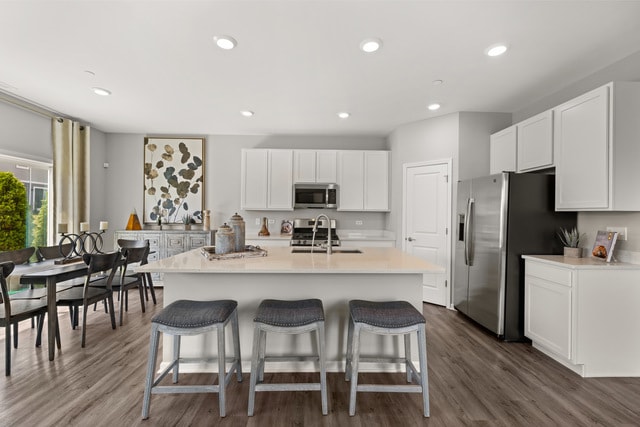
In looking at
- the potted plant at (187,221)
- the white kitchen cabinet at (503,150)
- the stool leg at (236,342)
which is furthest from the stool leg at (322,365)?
the potted plant at (187,221)

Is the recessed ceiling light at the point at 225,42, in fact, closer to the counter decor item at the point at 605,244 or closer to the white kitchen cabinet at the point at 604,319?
the white kitchen cabinet at the point at 604,319

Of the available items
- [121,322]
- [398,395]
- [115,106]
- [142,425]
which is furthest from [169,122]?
[398,395]

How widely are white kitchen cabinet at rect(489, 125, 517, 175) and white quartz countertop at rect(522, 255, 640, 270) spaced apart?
112 centimetres

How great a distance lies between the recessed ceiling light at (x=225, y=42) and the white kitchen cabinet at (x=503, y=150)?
303 centimetres

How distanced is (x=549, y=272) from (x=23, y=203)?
580cm

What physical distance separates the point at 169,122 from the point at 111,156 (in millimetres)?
1495

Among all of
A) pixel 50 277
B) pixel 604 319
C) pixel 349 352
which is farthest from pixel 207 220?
pixel 604 319

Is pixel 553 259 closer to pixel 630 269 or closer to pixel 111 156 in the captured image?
pixel 630 269

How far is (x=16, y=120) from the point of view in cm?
354

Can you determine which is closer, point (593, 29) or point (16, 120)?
point (593, 29)

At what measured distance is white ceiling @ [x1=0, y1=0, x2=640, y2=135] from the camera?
6.32ft

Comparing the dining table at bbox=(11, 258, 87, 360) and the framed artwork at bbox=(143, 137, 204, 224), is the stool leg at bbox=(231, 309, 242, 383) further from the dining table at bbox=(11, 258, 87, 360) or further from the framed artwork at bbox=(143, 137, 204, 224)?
the framed artwork at bbox=(143, 137, 204, 224)

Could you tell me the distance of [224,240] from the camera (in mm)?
2258

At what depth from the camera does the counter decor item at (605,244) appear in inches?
94.5
